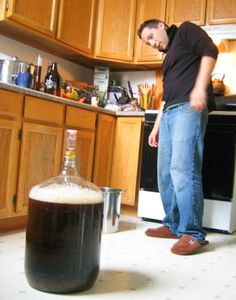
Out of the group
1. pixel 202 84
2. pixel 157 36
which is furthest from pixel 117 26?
pixel 202 84

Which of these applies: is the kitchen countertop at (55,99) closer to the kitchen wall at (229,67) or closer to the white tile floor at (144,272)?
the white tile floor at (144,272)

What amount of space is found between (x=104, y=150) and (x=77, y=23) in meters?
1.05

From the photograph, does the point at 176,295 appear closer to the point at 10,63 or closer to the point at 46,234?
the point at 46,234

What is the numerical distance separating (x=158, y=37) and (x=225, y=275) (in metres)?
1.25

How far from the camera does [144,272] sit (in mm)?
1396

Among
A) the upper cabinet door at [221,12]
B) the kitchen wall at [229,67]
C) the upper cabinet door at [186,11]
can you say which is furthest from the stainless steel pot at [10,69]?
the kitchen wall at [229,67]

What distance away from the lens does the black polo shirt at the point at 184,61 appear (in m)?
1.77

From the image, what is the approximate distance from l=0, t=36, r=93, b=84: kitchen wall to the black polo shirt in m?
1.25

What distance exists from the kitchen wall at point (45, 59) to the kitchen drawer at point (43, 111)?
2.40ft

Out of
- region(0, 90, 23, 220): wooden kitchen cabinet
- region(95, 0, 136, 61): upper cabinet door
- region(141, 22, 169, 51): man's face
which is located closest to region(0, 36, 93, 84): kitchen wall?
region(95, 0, 136, 61): upper cabinet door

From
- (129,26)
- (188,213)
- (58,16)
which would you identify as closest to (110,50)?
(129,26)

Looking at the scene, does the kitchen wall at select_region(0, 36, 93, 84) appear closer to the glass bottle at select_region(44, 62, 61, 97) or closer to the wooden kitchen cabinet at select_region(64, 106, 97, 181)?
the glass bottle at select_region(44, 62, 61, 97)

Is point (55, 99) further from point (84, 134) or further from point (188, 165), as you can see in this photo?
point (188, 165)

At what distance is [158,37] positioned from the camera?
77.0 inches
